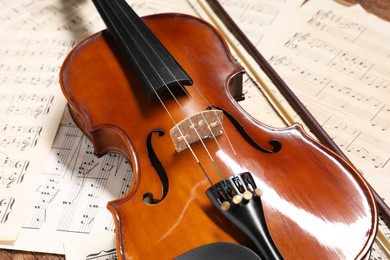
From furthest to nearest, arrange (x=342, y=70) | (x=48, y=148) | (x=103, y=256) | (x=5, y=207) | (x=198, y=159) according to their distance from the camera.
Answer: (x=342, y=70) < (x=48, y=148) < (x=5, y=207) < (x=103, y=256) < (x=198, y=159)

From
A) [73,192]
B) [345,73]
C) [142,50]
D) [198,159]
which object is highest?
[142,50]

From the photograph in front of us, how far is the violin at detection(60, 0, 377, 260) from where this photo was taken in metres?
0.78

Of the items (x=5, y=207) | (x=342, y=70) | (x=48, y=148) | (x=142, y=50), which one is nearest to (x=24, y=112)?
(x=48, y=148)

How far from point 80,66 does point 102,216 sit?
41 cm

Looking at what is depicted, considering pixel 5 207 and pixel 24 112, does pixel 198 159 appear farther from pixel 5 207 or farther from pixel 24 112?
pixel 24 112

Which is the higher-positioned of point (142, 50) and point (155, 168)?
point (142, 50)

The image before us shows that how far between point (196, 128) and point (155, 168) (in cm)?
13

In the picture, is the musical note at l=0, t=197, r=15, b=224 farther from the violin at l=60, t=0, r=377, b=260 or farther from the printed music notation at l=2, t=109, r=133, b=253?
the violin at l=60, t=0, r=377, b=260

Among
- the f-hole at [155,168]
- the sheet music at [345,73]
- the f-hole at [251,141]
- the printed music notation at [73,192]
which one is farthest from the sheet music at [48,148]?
the sheet music at [345,73]

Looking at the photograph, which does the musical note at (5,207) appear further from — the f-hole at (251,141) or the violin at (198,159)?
the f-hole at (251,141)

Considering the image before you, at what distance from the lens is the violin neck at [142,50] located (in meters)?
1.06

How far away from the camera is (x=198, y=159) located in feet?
3.00

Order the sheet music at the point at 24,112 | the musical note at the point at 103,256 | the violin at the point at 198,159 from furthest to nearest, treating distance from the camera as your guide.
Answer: the sheet music at the point at 24,112 → the musical note at the point at 103,256 → the violin at the point at 198,159

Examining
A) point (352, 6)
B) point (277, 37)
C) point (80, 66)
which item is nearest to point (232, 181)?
point (80, 66)
